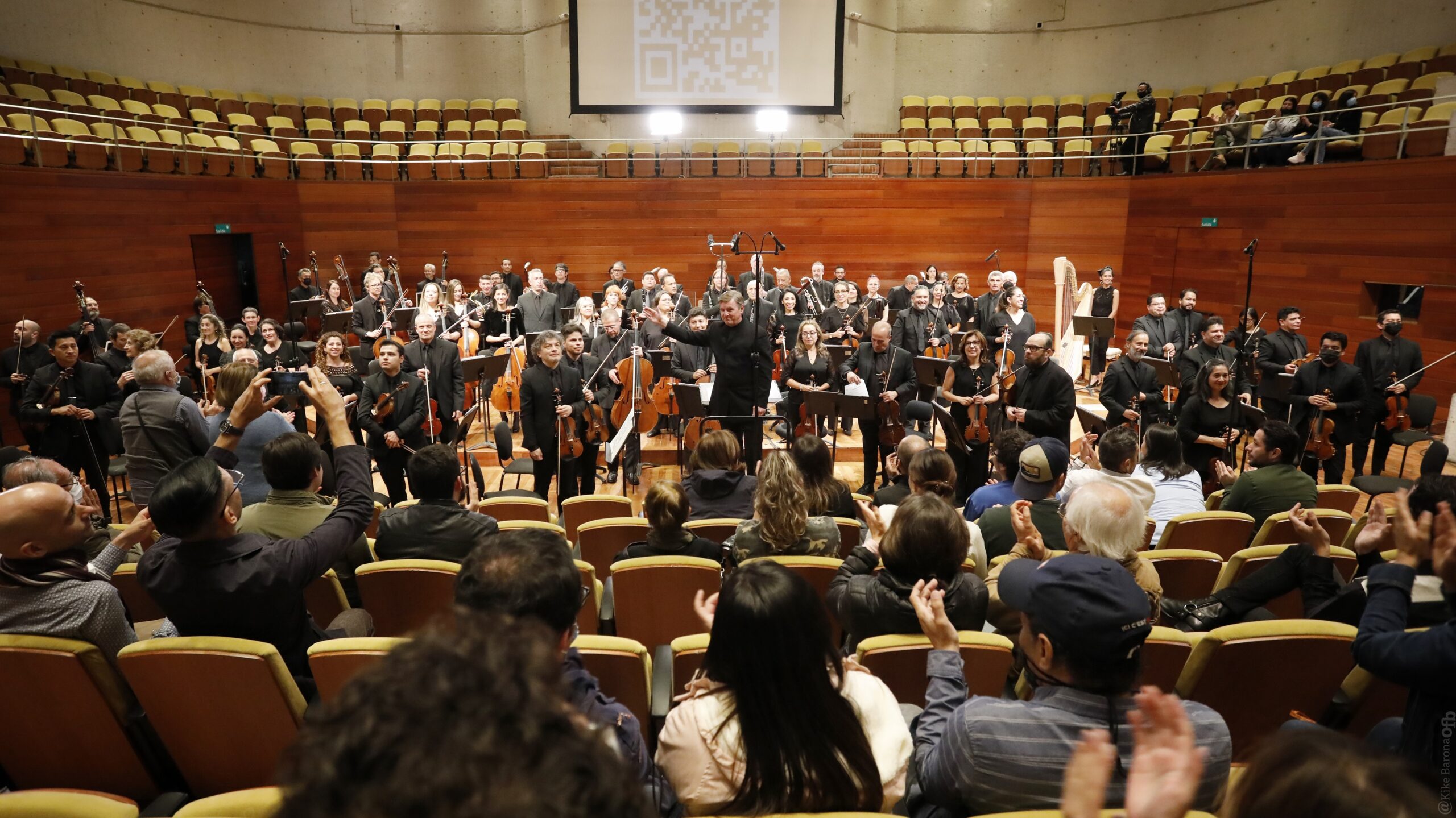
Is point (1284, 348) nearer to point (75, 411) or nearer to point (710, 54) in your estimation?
point (75, 411)

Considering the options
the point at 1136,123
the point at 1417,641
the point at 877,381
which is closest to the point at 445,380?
the point at 877,381

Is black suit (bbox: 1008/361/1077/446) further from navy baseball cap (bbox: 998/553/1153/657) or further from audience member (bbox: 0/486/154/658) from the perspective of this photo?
audience member (bbox: 0/486/154/658)

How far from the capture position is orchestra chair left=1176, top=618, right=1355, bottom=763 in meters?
2.31

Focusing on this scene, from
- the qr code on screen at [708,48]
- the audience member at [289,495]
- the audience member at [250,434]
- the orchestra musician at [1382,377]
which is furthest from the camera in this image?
the qr code on screen at [708,48]

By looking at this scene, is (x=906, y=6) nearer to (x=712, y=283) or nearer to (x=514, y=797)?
(x=712, y=283)

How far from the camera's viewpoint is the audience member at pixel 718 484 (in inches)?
160

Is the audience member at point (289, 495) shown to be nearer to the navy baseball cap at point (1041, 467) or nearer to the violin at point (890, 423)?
the navy baseball cap at point (1041, 467)

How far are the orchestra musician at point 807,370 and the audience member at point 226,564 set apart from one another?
5.07 meters

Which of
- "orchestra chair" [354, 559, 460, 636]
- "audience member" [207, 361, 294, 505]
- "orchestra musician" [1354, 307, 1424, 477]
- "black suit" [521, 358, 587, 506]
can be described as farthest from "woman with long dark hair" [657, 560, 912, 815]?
"orchestra musician" [1354, 307, 1424, 477]

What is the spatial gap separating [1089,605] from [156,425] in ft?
14.9

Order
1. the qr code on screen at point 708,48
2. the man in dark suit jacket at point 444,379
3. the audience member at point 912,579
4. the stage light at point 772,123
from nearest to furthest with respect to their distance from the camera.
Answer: the audience member at point 912,579 < the man in dark suit jacket at point 444,379 < the qr code on screen at point 708,48 < the stage light at point 772,123

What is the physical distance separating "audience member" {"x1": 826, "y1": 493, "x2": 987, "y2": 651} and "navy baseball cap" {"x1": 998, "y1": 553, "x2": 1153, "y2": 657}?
0.69 meters

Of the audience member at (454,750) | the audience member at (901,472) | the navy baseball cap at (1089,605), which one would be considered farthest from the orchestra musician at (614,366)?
the audience member at (454,750)

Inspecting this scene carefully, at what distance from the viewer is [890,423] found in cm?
661
